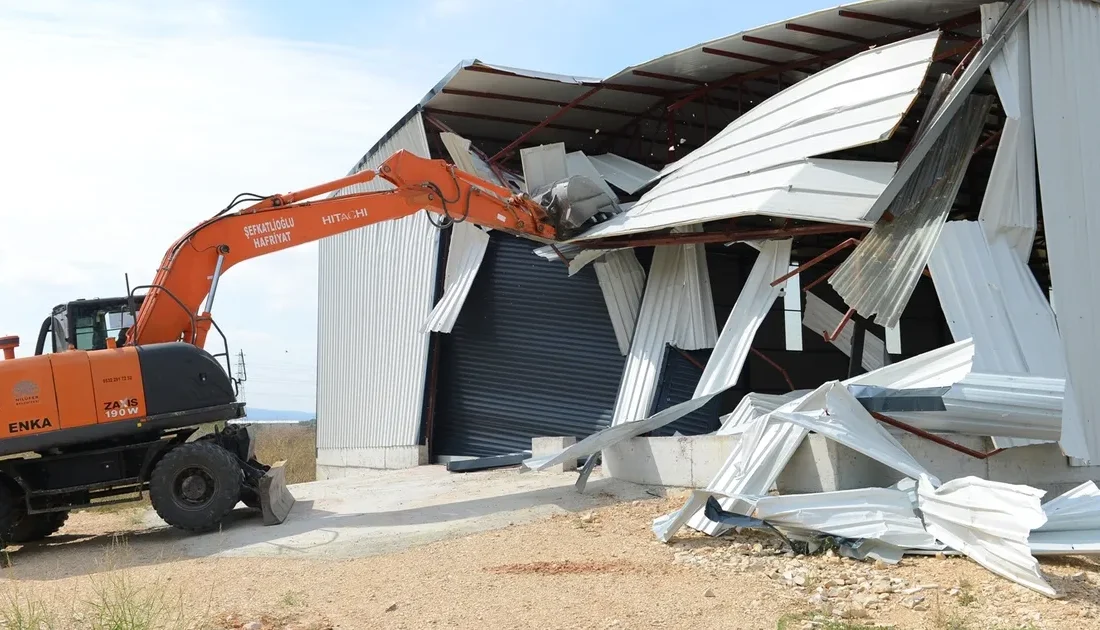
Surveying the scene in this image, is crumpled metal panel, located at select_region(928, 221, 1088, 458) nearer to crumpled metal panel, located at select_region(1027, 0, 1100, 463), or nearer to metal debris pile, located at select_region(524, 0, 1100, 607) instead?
metal debris pile, located at select_region(524, 0, 1100, 607)

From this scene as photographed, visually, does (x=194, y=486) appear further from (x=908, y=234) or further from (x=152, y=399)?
(x=908, y=234)

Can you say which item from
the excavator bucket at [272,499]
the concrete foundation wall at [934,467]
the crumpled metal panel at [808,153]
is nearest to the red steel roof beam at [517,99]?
the crumpled metal panel at [808,153]

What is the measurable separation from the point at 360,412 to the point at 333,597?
12105 millimetres

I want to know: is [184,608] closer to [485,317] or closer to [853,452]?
[853,452]

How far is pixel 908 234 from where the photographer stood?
41.8 feet

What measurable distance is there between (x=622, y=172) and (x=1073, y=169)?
751 cm

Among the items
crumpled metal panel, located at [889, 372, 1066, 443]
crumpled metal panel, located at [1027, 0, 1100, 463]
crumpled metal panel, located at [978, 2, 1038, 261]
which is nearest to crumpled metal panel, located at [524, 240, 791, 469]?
crumpled metal panel, located at [978, 2, 1038, 261]

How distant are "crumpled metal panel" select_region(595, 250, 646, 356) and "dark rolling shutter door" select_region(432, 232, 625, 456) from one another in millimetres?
238

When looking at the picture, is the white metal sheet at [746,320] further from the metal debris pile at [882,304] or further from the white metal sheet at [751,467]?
the white metal sheet at [751,467]

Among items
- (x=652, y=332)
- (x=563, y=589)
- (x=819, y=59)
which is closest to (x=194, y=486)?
(x=563, y=589)

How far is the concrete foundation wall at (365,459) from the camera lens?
18484 millimetres

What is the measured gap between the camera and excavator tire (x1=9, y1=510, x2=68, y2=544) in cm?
1272

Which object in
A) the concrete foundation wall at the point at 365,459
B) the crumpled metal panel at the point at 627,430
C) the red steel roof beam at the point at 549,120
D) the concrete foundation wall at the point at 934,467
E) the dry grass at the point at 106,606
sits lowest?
the concrete foundation wall at the point at 365,459

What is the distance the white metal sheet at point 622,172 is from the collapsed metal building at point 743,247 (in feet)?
0.18
